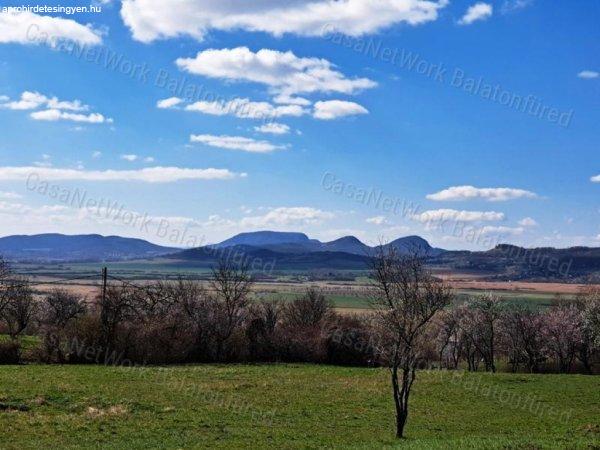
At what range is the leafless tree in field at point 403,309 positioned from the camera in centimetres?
2098

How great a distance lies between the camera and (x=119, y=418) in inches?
931

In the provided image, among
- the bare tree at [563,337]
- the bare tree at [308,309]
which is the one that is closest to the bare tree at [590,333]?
the bare tree at [563,337]

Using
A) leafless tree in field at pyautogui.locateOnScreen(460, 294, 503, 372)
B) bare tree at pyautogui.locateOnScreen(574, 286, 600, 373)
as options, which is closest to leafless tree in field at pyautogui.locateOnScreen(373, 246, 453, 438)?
leafless tree in field at pyautogui.locateOnScreen(460, 294, 503, 372)

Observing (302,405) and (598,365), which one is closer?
(302,405)

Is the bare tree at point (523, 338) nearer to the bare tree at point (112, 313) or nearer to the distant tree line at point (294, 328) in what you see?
the distant tree line at point (294, 328)

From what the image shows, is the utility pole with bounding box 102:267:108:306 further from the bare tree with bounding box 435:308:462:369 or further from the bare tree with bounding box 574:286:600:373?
the bare tree with bounding box 574:286:600:373

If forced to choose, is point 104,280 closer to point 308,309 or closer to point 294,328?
point 294,328

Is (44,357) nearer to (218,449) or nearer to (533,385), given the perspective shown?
(218,449)

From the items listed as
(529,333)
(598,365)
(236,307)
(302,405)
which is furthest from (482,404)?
(598,365)

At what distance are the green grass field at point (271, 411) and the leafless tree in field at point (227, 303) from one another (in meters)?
14.6

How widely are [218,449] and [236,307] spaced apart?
46081mm

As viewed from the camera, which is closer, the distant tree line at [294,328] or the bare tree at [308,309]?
the distant tree line at [294,328]

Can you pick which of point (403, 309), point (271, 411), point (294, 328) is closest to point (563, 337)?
point (294, 328)

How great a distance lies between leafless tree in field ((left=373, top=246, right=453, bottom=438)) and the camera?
2098 centimetres
